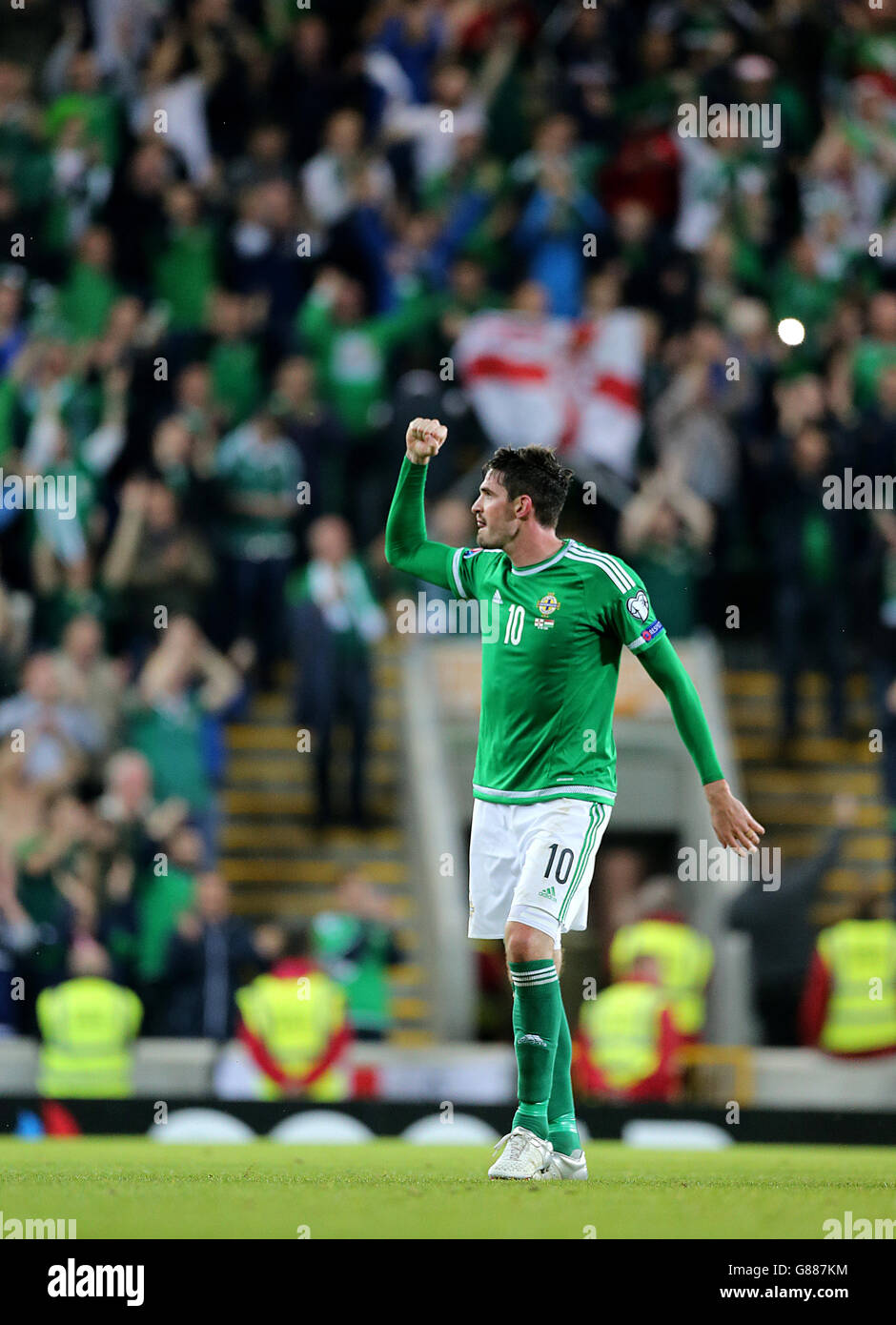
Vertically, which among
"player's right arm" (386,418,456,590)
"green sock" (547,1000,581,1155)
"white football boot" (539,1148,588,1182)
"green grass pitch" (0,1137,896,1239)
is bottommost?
"green grass pitch" (0,1137,896,1239)

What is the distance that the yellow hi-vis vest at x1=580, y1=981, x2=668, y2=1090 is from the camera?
41.8ft

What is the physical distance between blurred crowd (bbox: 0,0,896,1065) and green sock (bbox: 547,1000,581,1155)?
5.34 metres

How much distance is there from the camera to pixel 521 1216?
6.71 m

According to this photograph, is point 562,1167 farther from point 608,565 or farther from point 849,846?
point 849,846

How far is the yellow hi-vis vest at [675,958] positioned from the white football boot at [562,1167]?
5378 mm

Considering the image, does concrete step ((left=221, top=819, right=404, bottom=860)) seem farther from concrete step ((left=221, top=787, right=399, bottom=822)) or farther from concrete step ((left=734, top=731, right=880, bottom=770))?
concrete step ((left=734, top=731, right=880, bottom=770))

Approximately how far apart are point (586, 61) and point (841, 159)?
218 cm

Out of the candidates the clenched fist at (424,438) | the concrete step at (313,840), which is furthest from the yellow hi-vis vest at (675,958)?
the clenched fist at (424,438)

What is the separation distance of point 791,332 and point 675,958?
5.30 metres

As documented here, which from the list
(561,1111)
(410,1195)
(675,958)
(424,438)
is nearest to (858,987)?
(675,958)

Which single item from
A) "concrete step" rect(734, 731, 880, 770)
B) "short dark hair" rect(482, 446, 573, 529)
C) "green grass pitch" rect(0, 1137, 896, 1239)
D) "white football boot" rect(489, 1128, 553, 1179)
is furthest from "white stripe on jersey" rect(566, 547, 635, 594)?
"concrete step" rect(734, 731, 880, 770)

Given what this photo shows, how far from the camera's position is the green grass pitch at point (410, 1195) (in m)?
6.70
